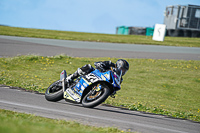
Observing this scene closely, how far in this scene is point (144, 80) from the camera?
48.5 feet

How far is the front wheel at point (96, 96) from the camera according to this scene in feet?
22.4

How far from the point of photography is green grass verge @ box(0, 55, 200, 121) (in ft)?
33.8

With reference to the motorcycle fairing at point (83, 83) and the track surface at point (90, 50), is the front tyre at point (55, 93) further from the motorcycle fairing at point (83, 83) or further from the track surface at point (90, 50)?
the track surface at point (90, 50)

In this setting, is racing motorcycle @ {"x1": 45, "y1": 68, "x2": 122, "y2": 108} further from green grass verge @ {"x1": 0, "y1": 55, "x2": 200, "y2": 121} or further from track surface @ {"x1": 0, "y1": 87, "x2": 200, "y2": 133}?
green grass verge @ {"x1": 0, "y1": 55, "x2": 200, "y2": 121}

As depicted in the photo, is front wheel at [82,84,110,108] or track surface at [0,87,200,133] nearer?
track surface at [0,87,200,133]

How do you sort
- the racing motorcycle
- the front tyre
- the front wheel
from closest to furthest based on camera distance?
the front wheel < the racing motorcycle < the front tyre

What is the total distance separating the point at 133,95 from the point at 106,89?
199 inches

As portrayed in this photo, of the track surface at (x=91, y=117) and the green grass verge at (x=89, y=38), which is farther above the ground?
the green grass verge at (x=89, y=38)

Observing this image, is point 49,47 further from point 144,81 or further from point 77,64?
point 144,81

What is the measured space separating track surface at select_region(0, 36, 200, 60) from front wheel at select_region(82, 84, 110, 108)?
11813mm

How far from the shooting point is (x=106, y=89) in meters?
6.93

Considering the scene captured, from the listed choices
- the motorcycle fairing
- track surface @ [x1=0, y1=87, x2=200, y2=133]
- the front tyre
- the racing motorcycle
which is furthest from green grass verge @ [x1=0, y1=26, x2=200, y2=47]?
the motorcycle fairing

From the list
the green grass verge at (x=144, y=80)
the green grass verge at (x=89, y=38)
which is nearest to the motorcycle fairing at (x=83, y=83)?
the green grass verge at (x=144, y=80)

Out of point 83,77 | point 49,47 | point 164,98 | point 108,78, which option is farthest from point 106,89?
point 49,47
